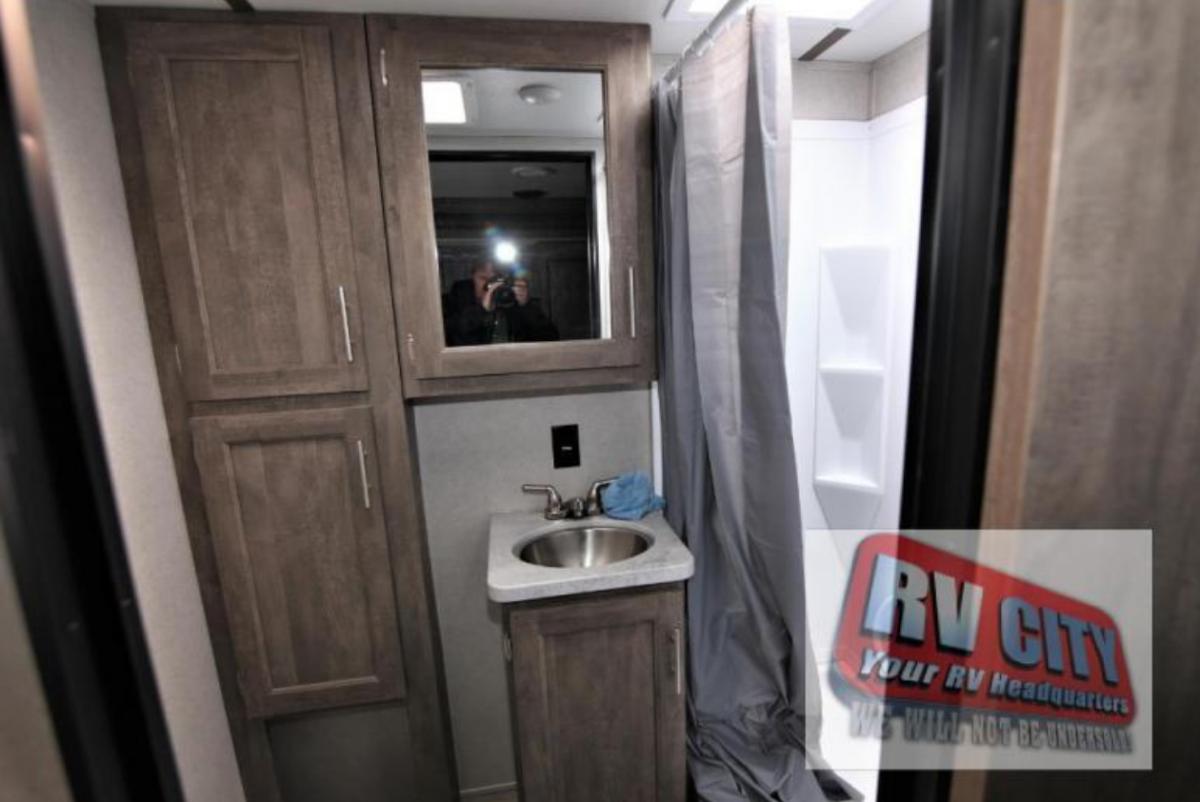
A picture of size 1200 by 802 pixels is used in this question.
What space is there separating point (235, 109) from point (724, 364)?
129 cm

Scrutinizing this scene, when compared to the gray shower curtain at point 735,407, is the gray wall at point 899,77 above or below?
above

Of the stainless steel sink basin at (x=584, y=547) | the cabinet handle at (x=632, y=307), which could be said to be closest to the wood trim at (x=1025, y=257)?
the cabinet handle at (x=632, y=307)

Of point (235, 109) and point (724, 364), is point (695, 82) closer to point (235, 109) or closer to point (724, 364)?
point (724, 364)

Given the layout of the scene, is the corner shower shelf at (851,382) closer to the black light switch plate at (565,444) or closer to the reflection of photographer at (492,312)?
the black light switch plate at (565,444)

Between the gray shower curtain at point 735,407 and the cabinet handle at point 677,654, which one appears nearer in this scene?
the gray shower curtain at point 735,407

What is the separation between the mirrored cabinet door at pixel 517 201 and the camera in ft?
4.38

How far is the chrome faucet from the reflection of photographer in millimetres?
497

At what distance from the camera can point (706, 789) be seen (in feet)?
4.69

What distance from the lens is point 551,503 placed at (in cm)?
169

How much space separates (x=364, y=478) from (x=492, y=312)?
0.56m

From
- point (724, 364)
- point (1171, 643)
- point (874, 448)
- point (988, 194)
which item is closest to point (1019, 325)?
point (988, 194)

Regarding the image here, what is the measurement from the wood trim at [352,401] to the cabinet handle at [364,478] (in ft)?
0.12

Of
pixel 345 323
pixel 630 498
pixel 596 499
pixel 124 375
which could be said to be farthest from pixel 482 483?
pixel 124 375

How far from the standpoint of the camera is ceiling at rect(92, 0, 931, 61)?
1.22 m
